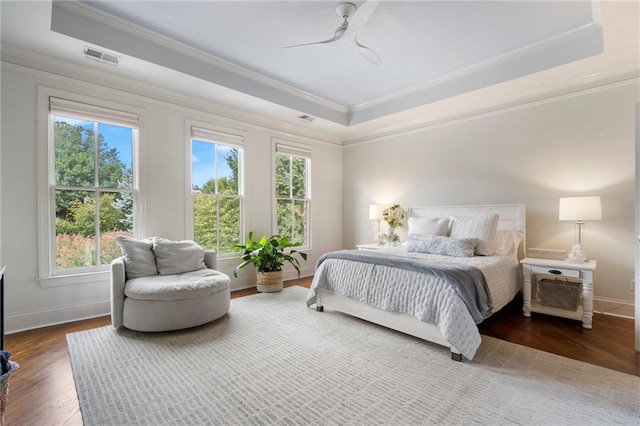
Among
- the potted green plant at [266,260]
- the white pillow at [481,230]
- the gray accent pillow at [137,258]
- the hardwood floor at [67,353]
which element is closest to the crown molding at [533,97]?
the white pillow at [481,230]

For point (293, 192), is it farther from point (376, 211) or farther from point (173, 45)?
point (173, 45)

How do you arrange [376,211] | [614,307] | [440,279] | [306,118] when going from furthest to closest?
[376,211], [306,118], [614,307], [440,279]

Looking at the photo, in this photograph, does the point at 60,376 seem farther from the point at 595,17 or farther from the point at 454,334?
the point at 595,17

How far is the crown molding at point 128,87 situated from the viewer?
9.52ft

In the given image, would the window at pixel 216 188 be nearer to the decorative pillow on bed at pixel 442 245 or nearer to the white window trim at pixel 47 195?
the white window trim at pixel 47 195

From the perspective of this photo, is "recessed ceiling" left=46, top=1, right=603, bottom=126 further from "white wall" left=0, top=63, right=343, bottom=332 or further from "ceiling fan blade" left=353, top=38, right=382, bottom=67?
"white wall" left=0, top=63, right=343, bottom=332

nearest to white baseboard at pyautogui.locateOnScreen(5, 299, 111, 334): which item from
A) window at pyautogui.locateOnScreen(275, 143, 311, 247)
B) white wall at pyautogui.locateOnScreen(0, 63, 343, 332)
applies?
white wall at pyautogui.locateOnScreen(0, 63, 343, 332)

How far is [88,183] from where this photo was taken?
3336 mm

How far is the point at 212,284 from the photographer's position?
3014 mm

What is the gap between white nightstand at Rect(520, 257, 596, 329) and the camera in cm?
289

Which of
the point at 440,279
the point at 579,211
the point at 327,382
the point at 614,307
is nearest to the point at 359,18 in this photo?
the point at 440,279

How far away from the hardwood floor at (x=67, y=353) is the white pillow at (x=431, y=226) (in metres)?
1.18

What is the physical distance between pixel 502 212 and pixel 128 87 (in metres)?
4.96

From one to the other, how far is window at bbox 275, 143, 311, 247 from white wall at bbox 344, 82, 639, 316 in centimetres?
178
